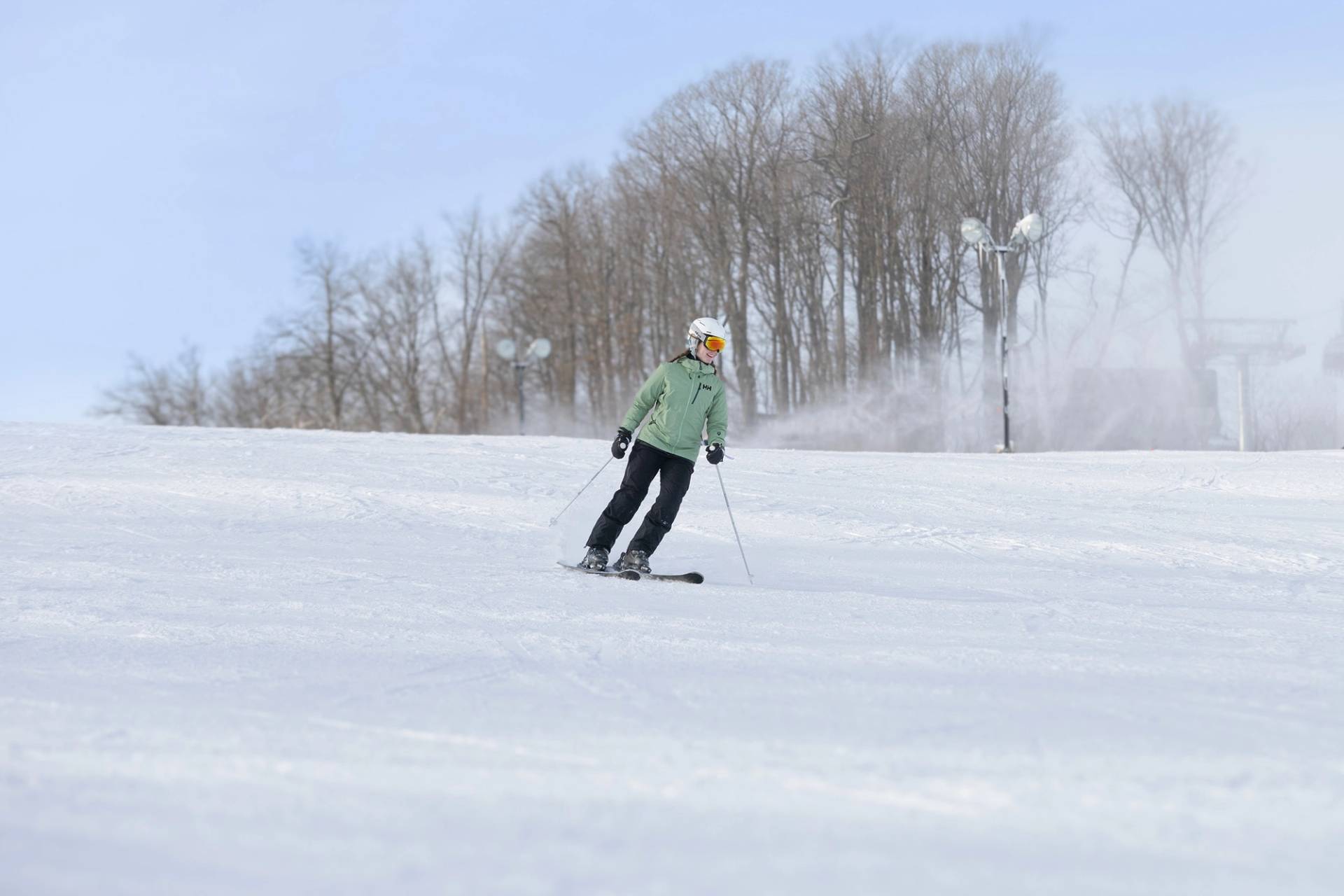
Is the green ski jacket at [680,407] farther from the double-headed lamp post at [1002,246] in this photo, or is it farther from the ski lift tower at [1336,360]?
the ski lift tower at [1336,360]

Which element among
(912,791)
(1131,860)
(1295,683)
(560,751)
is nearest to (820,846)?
(912,791)

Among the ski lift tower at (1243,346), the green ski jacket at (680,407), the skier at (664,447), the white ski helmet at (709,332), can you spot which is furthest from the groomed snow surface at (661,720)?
the ski lift tower at (1243,346)

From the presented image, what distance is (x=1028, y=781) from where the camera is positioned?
8.48ft

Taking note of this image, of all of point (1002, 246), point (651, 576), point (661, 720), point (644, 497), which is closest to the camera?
point (661, 720)

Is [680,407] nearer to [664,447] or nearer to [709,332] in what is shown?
[664,447]

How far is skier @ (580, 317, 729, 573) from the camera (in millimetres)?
6527

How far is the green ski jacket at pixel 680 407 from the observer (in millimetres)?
6539

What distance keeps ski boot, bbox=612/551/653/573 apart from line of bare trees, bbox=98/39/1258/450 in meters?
17.8

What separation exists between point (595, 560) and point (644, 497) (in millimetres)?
455

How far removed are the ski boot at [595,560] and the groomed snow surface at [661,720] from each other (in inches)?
9.9

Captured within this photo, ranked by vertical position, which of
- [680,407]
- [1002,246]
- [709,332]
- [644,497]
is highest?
[1002,246]

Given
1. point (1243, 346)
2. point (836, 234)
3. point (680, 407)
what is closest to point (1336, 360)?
point (1243, 346)

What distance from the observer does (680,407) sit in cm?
654

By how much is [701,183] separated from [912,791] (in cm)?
2956
